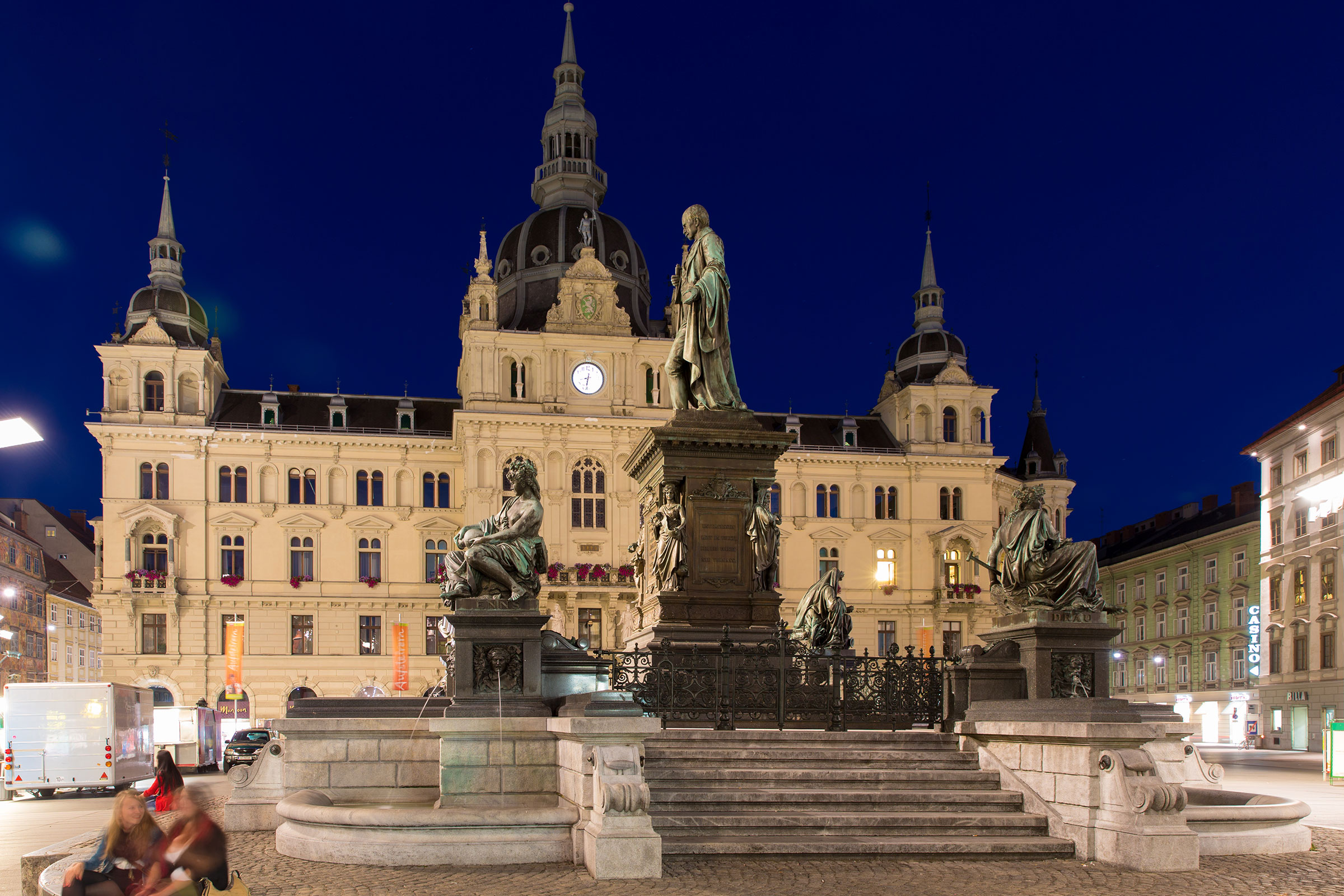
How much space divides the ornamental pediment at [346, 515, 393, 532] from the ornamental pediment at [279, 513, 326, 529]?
1455 mm

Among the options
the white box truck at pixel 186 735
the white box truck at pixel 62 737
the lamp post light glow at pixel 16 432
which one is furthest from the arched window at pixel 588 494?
the lamp post light glow at pixel 16 432

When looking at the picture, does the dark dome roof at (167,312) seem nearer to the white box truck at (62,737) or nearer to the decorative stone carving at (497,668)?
the white box truck at (62,737)

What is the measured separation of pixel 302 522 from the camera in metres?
60.9

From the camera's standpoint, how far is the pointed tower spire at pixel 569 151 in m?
70.8

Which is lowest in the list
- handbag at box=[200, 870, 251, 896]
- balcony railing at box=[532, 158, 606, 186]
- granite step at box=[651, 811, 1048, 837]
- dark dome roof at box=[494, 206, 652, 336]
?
granite step at box=[651, 811, 1048, 837]

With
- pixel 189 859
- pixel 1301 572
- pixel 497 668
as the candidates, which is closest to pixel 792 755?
pixel 497 668

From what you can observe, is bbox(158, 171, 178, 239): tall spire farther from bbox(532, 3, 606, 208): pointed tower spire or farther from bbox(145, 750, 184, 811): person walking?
bbox(145, 750, 184, 811): person walking

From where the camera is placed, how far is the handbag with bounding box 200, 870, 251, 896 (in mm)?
6898

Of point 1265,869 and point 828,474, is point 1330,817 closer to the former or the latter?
point 1265,869

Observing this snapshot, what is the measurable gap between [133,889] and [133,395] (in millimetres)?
57744

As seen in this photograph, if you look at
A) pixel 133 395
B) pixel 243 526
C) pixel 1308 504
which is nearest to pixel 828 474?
pixel 1308 504

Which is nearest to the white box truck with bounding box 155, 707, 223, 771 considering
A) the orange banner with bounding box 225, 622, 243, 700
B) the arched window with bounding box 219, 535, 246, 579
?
the orange banner with bounding box 225, 622, 243, 700

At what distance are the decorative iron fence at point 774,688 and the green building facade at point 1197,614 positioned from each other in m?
42.0

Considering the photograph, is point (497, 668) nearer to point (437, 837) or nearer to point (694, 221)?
point (437, 837)
